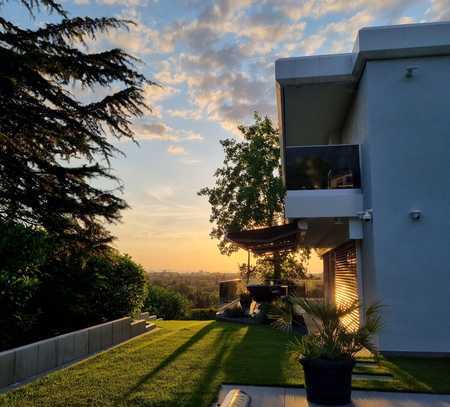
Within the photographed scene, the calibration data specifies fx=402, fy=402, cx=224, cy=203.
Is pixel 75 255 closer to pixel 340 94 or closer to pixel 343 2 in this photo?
pixel 340 94

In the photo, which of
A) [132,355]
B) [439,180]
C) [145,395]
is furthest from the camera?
[439,180]

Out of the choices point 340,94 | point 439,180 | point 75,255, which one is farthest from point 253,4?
point 75,255

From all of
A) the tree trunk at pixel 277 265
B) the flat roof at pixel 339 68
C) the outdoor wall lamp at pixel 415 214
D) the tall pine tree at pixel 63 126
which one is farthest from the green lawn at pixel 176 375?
the tree trunk at pixel 277 265

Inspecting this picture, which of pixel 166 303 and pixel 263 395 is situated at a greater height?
pixel 166 303

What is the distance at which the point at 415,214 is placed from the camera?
27.9 feet

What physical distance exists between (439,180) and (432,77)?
2.29 m

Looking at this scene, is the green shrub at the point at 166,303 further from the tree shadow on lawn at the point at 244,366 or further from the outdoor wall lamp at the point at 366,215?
the outdoor wall lamp at the point at 366,215

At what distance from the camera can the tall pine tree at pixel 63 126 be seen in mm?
7742

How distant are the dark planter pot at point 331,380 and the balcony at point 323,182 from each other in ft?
15.4

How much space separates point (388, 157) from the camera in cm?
887

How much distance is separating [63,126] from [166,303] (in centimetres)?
1431

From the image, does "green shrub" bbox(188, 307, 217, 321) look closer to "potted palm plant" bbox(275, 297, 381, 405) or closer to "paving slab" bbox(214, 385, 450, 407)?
"paving slab" bbox(214, 385, 450, 407)

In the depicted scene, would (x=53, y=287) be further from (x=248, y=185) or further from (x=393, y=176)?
(x=248, y=185)

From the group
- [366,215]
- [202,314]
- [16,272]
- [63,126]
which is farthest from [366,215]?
[202,314]
